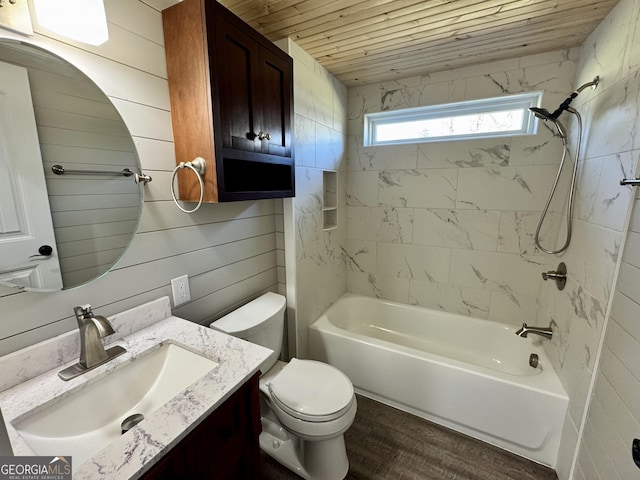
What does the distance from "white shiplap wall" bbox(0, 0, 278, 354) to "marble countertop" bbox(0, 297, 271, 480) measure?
6cm

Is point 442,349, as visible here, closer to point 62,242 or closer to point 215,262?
point 215,262

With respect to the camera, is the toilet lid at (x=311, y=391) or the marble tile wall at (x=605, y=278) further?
the toilet lid at (x=311, y=391)

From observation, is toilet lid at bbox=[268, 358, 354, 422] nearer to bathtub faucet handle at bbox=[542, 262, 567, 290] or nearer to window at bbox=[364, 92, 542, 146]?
bathtub faucet handle at bbox=[542, 262, 567, 290]

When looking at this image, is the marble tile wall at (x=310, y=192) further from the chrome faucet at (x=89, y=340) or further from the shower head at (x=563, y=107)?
the shower head at (x=563, y=107)

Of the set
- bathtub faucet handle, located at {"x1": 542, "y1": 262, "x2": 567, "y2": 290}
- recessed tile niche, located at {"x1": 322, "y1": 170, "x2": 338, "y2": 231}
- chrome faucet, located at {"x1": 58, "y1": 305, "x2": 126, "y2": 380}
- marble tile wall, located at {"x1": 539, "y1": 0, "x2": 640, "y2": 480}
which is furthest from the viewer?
recessed tile niche, located at {"x1": 322, "y1": 170, "x2": 338, "y2": 231}

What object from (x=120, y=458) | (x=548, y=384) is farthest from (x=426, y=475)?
(x=120, y=458)

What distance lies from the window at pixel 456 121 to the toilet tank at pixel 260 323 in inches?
64.8

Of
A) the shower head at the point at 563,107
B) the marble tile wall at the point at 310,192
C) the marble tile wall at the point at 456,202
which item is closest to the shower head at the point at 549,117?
the shower head at the point at 563,107

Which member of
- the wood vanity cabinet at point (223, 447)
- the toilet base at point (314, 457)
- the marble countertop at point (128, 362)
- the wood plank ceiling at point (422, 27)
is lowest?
the toilet base at point (314, 457)

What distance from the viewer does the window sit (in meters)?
1.97

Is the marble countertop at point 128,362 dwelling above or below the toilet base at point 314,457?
above

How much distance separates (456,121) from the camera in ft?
7.06

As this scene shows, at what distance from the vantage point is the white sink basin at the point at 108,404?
2.54 feet

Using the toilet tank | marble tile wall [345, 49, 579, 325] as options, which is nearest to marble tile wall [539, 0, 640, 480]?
marble tile wall [345, 49, 579, 325]
